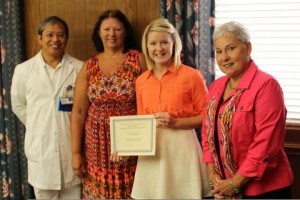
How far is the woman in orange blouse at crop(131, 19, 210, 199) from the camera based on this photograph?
86.4 inches

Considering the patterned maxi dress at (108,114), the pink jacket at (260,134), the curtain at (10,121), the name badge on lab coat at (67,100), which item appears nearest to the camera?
the pink jacket at (260,134)

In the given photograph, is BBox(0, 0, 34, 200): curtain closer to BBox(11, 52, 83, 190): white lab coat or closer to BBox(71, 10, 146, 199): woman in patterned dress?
BBox(11, 52, 83, 190): white lab coat

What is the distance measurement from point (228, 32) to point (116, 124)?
2.80 feet

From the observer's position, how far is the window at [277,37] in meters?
2.44

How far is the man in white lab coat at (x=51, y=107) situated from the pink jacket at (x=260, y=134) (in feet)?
4.00

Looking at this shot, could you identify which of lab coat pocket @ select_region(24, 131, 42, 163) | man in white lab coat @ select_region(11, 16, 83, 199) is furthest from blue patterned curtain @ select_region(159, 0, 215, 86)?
lab coat pocket @ select_region(24, 131, 42, 163)

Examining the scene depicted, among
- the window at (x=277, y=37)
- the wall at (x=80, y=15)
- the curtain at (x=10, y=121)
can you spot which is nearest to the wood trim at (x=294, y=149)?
the window at (x=277, y=37)

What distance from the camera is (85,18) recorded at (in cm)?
290

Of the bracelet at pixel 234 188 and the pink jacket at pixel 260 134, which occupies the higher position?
the pink jacket at pixel 260 134

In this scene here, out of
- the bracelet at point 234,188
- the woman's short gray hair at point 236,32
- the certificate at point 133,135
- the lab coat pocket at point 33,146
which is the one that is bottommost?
the bracelet at point 234,188

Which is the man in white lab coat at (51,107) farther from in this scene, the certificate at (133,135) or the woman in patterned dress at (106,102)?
the certificate at (133,135)

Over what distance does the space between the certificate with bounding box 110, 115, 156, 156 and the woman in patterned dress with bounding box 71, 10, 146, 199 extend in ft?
0.35

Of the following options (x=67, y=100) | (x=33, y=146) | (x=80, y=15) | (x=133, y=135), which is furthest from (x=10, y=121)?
(x=133, y=135)

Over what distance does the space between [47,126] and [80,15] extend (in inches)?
33.7
